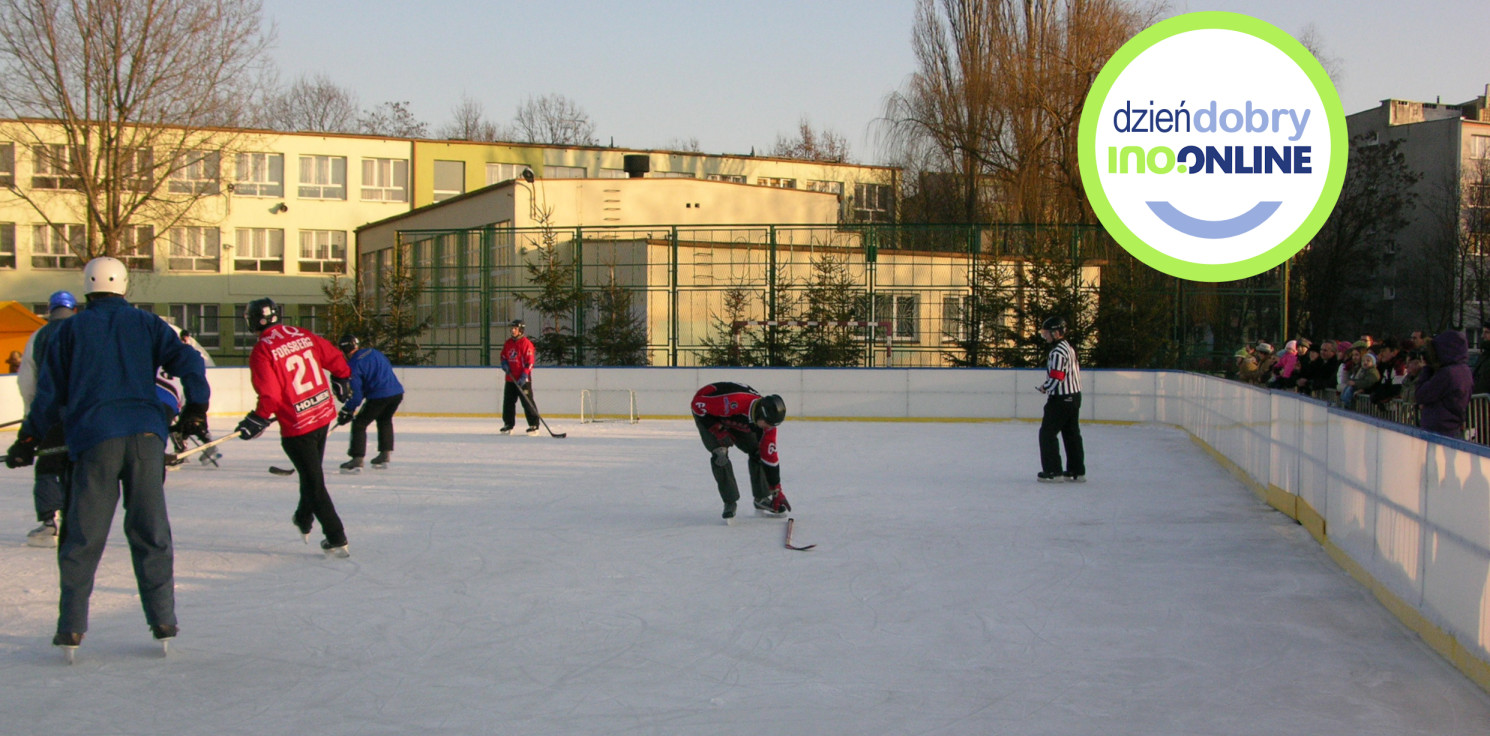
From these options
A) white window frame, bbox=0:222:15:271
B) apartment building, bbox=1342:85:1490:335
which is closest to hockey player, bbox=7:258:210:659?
apartment building, bbox=1342:85:1490:335

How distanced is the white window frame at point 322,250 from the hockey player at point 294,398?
35.5 m

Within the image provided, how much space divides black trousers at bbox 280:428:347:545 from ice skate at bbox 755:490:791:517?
9.34ft

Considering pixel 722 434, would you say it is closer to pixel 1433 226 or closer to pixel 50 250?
pixel 50 250

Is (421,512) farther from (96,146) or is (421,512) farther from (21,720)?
(96,146)

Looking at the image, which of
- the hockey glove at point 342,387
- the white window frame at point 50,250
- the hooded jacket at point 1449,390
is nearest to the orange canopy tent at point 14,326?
the white window frame at point 50,250

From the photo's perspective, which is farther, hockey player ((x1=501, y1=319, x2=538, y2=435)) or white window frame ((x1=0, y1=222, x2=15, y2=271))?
white window frame ((x1=0, y1=222, x2=15, y2=271))

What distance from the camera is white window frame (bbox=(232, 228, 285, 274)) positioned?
129 feet

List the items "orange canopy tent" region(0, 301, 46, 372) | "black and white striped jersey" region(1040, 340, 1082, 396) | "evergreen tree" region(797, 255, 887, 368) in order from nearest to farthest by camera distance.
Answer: "black and white striped jersey" region(1040, 340, 1082, 396)
"evergreen tree" region(797, 255, 887, 368)
"orange canopy tent" region(0, 301, 46, 372)

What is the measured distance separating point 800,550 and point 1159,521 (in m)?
2.84

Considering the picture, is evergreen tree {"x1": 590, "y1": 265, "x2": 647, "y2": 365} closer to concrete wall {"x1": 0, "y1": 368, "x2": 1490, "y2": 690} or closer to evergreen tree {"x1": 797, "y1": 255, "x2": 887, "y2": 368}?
concrete wall {"x1": 0, "y1": 368, "x2": 1490, "y2": 690}

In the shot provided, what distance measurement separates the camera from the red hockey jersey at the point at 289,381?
6340 millimetres

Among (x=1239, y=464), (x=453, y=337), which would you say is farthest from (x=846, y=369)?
(x=1239, y=464)

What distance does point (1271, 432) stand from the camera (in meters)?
9.15

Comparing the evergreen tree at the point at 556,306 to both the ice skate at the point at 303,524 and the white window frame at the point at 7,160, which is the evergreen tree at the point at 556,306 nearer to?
the ice skate at the point at 303,524
